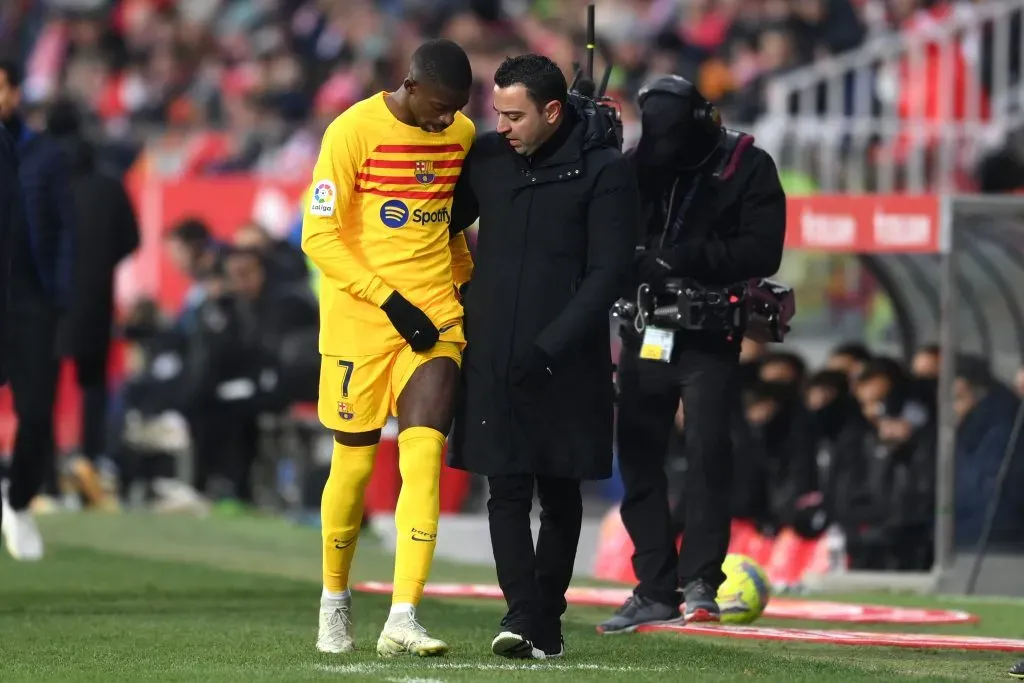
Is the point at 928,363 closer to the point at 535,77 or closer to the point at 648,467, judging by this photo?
the point at 648,467

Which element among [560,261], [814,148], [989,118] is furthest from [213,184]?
[560,261]

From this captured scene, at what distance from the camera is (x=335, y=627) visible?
7.84 meters

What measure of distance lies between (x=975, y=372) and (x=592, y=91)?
5.12 metres

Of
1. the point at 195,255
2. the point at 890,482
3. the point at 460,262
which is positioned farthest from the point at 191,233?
the point at 460,262

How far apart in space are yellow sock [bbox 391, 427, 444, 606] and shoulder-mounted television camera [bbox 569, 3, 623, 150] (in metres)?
1.32

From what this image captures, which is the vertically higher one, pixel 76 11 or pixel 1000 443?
pixel 76 11

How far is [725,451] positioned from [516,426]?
1985 mm

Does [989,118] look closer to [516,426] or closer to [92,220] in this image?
[92,220]

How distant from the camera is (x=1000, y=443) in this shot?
508 inches

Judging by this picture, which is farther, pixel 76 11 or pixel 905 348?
pixel 76 11

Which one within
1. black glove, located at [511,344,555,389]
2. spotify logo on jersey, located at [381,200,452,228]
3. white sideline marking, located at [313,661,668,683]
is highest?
spotify logo on jersey, located at [381,200,452,228]

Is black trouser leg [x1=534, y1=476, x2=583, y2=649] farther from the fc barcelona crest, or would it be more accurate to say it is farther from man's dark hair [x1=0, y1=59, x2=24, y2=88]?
man's dark hair [x1=0, y1=59, x2=24, y2=88]

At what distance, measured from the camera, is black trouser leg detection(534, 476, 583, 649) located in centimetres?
793

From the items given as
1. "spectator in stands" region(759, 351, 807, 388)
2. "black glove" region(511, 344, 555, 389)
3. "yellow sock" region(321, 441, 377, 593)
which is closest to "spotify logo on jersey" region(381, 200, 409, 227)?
"black glove" region(511, 344, 555, 389)
